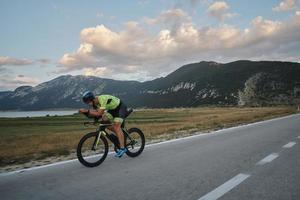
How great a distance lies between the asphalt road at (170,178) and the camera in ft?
16.2

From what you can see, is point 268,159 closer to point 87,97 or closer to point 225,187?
point 225,187

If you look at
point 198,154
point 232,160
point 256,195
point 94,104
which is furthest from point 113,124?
point 256,195

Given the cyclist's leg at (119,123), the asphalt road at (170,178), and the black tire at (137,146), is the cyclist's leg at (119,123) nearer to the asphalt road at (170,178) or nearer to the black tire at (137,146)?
the black tire at (137,146)

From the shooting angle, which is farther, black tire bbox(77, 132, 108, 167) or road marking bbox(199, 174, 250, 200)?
black tire bbox(77, 132, 108, 167)

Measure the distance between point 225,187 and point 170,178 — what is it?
111 cm

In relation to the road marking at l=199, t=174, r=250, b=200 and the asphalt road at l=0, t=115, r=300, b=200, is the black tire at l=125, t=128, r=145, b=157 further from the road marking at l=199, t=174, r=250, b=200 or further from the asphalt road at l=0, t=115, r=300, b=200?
the road marking at l=199, t=174, r=250, b=200

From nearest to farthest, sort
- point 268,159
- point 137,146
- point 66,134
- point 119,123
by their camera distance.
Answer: point 268,159, point 119,123, point 137,146, point 66,134

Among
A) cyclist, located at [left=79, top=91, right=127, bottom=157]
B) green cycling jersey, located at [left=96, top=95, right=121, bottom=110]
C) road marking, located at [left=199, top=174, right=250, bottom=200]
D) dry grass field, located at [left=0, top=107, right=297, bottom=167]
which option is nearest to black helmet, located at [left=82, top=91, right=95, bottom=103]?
cyclist, located at [left=79, top=91, right=127, bottom=157]

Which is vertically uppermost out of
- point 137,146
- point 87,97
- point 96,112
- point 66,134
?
point 87,97

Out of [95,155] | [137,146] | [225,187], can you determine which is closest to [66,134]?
[137,146]

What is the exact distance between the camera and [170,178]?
5.96 metres

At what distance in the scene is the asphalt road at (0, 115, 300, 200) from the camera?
4945 millimetres

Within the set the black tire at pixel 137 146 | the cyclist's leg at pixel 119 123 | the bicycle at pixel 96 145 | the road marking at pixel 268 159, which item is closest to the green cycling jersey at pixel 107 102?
the cyclist's leg at pixel 119 123

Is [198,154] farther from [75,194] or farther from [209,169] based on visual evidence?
[75,194]
